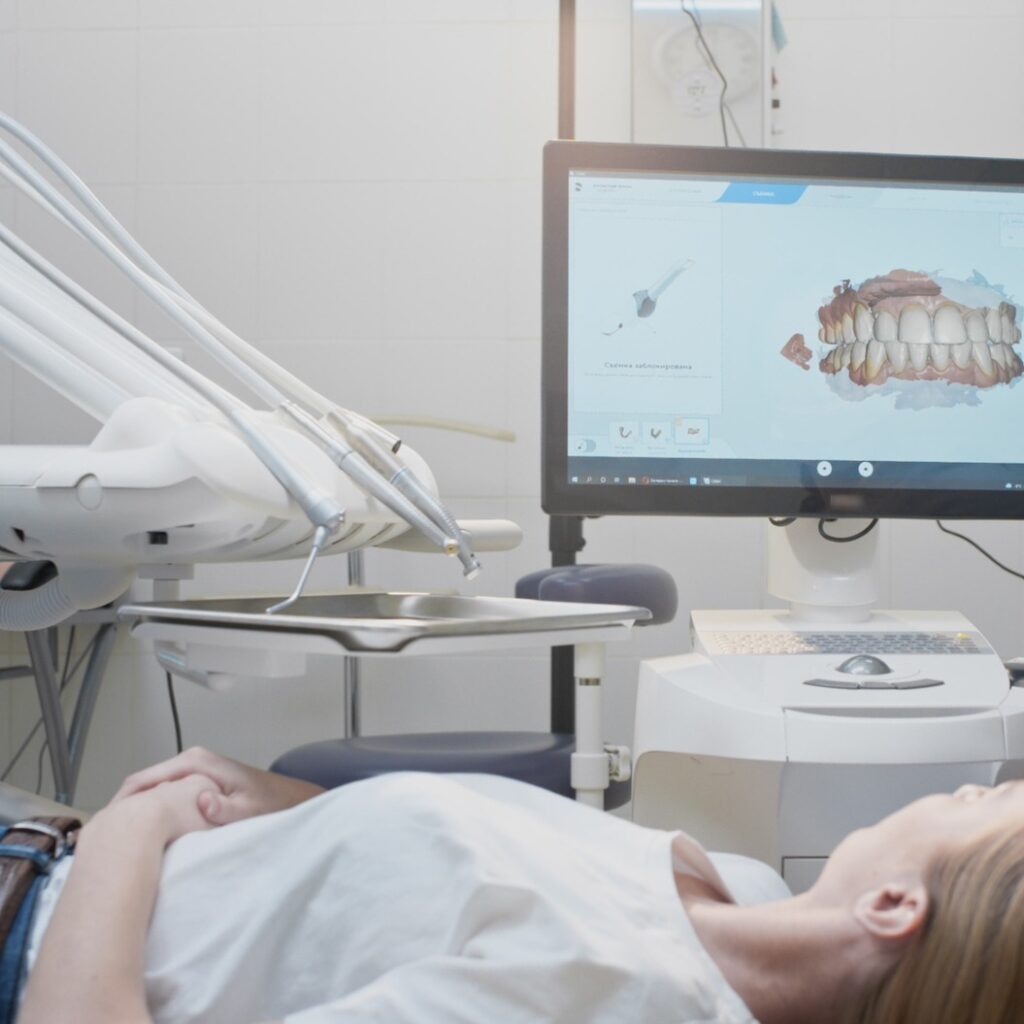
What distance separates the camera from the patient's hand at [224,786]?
0.97 m

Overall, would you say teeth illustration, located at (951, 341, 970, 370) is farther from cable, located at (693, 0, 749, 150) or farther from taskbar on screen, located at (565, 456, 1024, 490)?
cable, located at (693, 0, 749, 150)

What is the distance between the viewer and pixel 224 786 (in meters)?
1.00

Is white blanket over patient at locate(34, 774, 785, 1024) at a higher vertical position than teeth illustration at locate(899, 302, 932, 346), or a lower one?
lower

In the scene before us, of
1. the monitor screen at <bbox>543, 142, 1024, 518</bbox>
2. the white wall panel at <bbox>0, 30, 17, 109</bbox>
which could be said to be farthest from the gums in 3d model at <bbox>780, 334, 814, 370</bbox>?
the white wall panel at <bbox>0, 30, 17, 109</bbox>

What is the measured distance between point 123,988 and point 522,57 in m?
1.94

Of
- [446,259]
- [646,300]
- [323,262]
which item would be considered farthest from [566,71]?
[646,300]

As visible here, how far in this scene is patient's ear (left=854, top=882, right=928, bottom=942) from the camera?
77 cm

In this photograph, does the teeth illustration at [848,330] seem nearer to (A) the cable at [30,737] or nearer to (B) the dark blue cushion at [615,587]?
(B) the dark blue cushion at [615,587]

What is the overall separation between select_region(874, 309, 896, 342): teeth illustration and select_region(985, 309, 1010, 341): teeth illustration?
10 cm

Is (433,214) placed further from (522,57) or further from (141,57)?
(141,57)

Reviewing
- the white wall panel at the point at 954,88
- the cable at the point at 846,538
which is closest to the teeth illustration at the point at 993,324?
the cable at the point at 846,538

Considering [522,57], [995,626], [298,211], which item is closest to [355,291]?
[298,211]

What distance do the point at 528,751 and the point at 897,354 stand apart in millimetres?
→ 612

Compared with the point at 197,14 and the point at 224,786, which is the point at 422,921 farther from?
the point at 197,14
